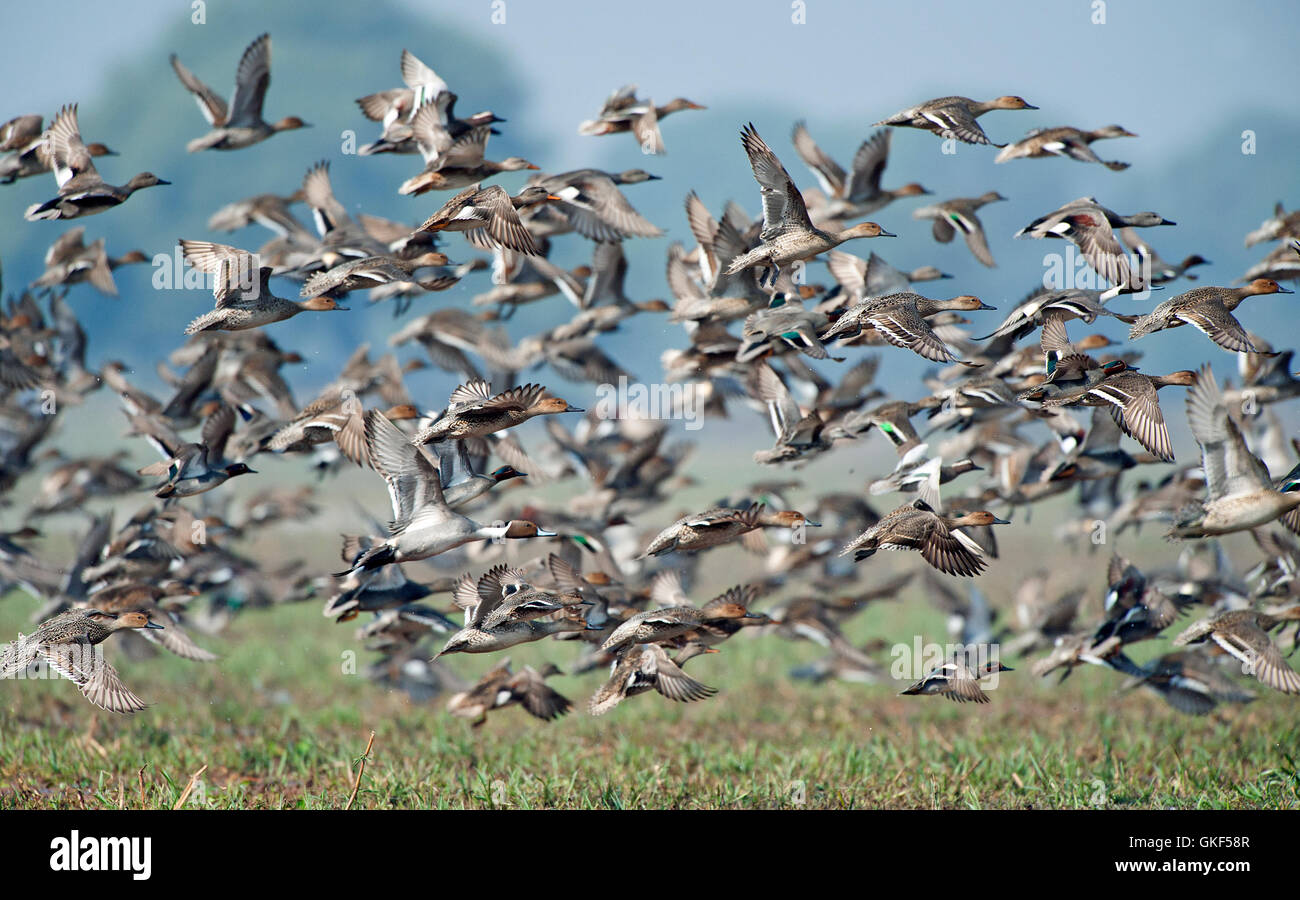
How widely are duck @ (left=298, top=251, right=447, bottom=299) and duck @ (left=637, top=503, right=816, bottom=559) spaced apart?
2.47 m

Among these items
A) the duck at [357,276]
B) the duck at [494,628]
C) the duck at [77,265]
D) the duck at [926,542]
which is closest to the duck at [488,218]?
the duck at [357,276]

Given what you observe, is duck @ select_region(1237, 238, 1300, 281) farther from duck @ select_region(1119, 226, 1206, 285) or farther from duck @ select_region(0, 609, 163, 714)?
duck @ select_region(0, 609, 163, 714)

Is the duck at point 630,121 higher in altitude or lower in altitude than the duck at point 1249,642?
higher

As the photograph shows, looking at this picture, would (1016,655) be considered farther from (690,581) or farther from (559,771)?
(559,771)

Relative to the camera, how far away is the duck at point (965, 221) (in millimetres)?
10102

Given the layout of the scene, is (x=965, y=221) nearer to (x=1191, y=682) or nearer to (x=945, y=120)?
(x=945, y=120)

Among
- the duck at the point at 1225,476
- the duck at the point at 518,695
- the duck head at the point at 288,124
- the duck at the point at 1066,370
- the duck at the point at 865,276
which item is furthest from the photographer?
the duck head at the point at 288,124

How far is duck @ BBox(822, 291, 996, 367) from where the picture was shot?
696 centimetres

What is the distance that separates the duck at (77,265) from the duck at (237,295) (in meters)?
2.58

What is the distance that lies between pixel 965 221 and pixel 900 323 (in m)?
3.43

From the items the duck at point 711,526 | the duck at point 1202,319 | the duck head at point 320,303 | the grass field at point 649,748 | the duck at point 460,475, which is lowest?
the grass field at point 649,748

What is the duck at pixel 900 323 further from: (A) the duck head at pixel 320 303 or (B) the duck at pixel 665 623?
(A) the duck head at pixel 320 303

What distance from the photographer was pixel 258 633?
15.9m

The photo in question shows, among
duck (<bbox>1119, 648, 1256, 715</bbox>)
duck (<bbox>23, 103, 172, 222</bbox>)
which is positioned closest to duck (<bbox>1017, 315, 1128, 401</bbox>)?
duck (<bbox>1119, 648, 1256, 715</bbox>)
